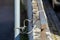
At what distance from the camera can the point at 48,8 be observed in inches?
195

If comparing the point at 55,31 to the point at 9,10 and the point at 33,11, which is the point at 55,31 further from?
the point at 9,10

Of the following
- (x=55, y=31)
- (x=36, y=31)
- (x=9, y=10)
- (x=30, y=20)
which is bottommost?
(x=55, y=31)

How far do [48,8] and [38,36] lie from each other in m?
2.90

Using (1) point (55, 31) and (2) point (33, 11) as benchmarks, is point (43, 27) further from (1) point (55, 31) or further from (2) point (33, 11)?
(1) point (55, 31)

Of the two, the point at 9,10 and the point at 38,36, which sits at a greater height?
the point at 9,10

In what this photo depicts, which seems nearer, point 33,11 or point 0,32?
point 0,32

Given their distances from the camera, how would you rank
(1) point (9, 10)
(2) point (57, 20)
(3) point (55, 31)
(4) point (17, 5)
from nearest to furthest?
1. (4) point (17, 5)
2. (1) point (9, 10)
3. (3) point (55, 31)
4. (2) point (57, 20)

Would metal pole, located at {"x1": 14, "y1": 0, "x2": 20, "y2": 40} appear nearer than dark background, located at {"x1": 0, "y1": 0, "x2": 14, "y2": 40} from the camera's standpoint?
Yes

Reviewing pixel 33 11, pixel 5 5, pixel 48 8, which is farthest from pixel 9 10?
pixel 48 8

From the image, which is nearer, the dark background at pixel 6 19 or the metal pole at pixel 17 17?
the metal pole at pixel 17 17

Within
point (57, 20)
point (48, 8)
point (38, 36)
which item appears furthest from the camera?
point (48, 8)

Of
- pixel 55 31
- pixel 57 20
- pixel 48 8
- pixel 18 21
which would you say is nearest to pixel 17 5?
pixel 18 21

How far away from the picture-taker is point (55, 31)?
383 centimetres

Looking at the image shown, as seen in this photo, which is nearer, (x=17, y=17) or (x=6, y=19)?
(x=17, y=17)
